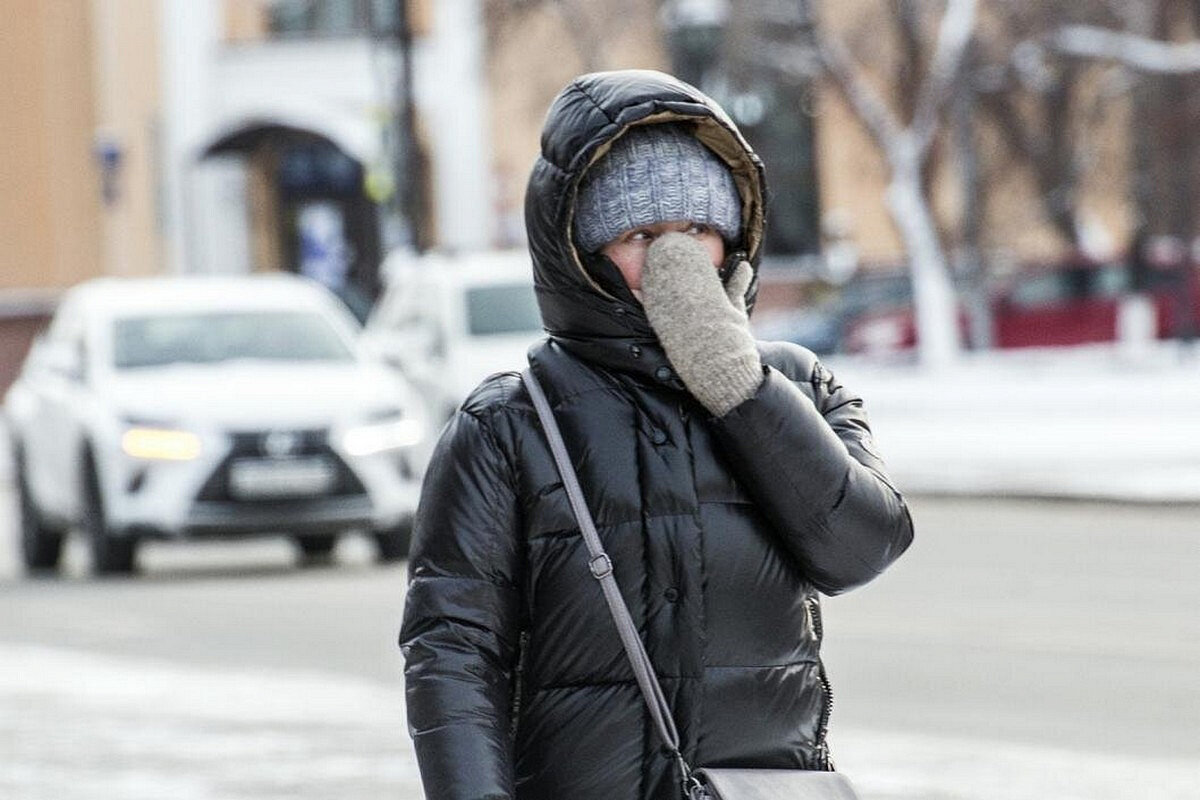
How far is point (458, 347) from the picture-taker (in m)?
21.2

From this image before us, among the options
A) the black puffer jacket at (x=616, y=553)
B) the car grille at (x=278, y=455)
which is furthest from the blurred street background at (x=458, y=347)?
the black puffer jacket at (x=616, y=553)

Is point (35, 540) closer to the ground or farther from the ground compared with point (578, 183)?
closer to the ground

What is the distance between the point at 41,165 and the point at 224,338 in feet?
86.7

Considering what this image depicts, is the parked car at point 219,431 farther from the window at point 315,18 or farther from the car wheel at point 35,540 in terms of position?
the window at point 315,18

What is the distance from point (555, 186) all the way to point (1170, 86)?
3095 cm

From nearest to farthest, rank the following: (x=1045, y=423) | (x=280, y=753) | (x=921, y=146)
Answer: (x=280, y=753) → (x=1045, y=423) → (x=921, y=146)

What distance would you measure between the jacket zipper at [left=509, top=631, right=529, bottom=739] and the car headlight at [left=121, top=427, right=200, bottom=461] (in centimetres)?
1196

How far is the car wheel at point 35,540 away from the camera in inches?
668

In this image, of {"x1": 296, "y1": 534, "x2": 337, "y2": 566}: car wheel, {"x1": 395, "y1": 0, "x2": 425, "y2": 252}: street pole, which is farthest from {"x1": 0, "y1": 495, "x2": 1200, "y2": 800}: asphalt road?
{"x1": 395, "y1": 0, "x2": 425, "y2": 252}: street pole

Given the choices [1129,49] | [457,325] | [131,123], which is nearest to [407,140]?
[457,325]

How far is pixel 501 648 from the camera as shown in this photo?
3541 millimetres

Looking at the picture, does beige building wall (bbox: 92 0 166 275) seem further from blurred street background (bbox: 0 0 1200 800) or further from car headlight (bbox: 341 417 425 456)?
car headlight (bbox: 341 417 425 456)

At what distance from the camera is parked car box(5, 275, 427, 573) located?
1538 cm

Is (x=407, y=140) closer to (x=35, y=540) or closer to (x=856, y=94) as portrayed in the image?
(x=856, y=94)
